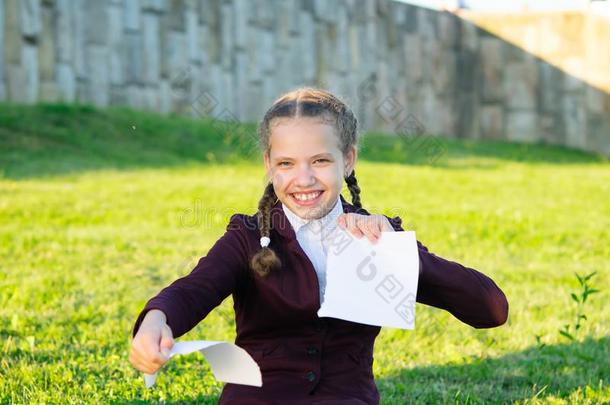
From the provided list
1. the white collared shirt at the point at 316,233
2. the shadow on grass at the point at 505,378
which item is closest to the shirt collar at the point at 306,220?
the white collared shirt at the point at 316,233

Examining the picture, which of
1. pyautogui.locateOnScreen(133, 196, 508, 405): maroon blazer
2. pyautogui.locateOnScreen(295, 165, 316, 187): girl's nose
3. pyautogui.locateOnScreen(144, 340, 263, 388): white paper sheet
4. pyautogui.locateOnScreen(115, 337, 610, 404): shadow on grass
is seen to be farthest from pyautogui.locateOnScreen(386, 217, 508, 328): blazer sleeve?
pyautogui.locateOnScreen(115, 337, 610, 404): shadow on grass

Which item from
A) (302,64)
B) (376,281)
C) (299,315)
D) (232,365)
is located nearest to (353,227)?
(376,281)

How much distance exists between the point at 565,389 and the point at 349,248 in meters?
1.52

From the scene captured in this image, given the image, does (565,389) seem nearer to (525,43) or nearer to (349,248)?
(349,248)

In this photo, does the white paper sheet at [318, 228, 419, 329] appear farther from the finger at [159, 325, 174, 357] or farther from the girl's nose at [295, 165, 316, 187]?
the finger at [159, 325, 174, 357]

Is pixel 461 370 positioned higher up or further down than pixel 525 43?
further down

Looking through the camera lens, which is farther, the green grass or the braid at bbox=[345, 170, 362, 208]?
the green grass

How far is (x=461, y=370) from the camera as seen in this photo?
3.88 metres

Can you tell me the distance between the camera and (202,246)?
650 cm

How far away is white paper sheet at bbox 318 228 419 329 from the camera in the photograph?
243cm

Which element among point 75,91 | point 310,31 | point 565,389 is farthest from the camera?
point 310,31

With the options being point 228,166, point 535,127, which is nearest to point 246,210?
point 228,166

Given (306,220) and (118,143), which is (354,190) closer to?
(306,220)

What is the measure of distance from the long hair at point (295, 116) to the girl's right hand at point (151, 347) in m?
0.44
